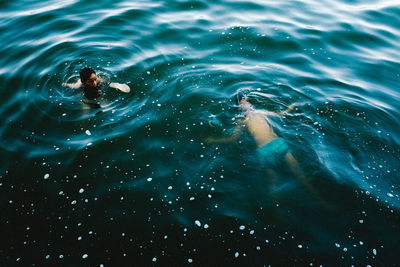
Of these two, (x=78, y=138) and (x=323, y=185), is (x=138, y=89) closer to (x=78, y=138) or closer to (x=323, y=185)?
(x=78, y=138)

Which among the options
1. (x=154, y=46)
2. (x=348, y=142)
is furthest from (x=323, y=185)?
(x=154, y=46)

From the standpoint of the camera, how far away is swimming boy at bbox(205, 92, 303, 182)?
505 cm

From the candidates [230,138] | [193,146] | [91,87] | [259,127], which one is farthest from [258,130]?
[91,87]

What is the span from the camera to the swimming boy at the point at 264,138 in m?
5.05

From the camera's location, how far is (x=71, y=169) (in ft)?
16.3

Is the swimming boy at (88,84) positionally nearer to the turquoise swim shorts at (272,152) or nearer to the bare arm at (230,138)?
the bare arm at (230,138)

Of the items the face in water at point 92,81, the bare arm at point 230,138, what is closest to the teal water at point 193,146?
the bare arm at point 230,138

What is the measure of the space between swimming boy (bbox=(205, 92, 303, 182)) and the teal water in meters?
0.14

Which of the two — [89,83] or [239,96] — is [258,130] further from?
[89,83]

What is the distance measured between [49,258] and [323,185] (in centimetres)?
423

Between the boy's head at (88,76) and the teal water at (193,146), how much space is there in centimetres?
47

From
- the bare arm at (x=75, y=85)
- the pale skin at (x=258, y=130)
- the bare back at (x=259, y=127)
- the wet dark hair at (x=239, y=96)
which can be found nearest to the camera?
the pale skin at (x=258, y=130)

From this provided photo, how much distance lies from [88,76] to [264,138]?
3776 mm

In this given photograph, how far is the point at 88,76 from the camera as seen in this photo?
5922 mm
